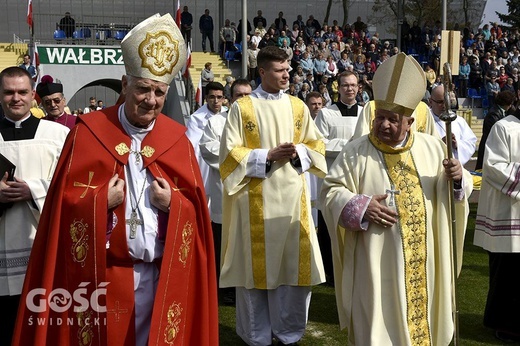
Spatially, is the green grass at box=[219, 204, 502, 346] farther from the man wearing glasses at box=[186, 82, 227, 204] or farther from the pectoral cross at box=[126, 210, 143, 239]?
the pectoral cross at box=[126, 210, 143, 239]

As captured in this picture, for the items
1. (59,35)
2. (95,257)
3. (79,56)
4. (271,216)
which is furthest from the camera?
(59,35)

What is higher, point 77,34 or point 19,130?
point 77,34

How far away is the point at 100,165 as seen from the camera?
13.1 ft

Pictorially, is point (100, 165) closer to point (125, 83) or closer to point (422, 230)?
point (125, 83)

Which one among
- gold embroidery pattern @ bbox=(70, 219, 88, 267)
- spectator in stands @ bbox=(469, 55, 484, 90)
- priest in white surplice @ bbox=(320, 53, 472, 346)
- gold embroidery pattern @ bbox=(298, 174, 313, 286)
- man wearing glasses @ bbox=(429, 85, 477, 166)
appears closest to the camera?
gold embroidery pattern @ bbox=(70, 219, 88, 267)

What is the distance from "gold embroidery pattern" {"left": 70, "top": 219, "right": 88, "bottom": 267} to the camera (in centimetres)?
394

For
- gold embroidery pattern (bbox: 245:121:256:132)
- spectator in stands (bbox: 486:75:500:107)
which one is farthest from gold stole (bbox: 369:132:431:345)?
spectator in stands (bbox: 486:75:500:107)

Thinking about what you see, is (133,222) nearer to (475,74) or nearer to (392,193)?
(392,193)

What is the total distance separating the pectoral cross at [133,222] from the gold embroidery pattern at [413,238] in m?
1.82

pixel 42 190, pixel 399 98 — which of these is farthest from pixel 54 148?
pixel 399 98

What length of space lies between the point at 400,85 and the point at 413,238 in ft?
3.31

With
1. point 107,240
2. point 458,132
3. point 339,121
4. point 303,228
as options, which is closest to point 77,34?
point 339,121

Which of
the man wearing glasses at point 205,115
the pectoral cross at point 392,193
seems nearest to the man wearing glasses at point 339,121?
the man wearing glasses at point 205,115

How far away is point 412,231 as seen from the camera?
4977 millimetres
